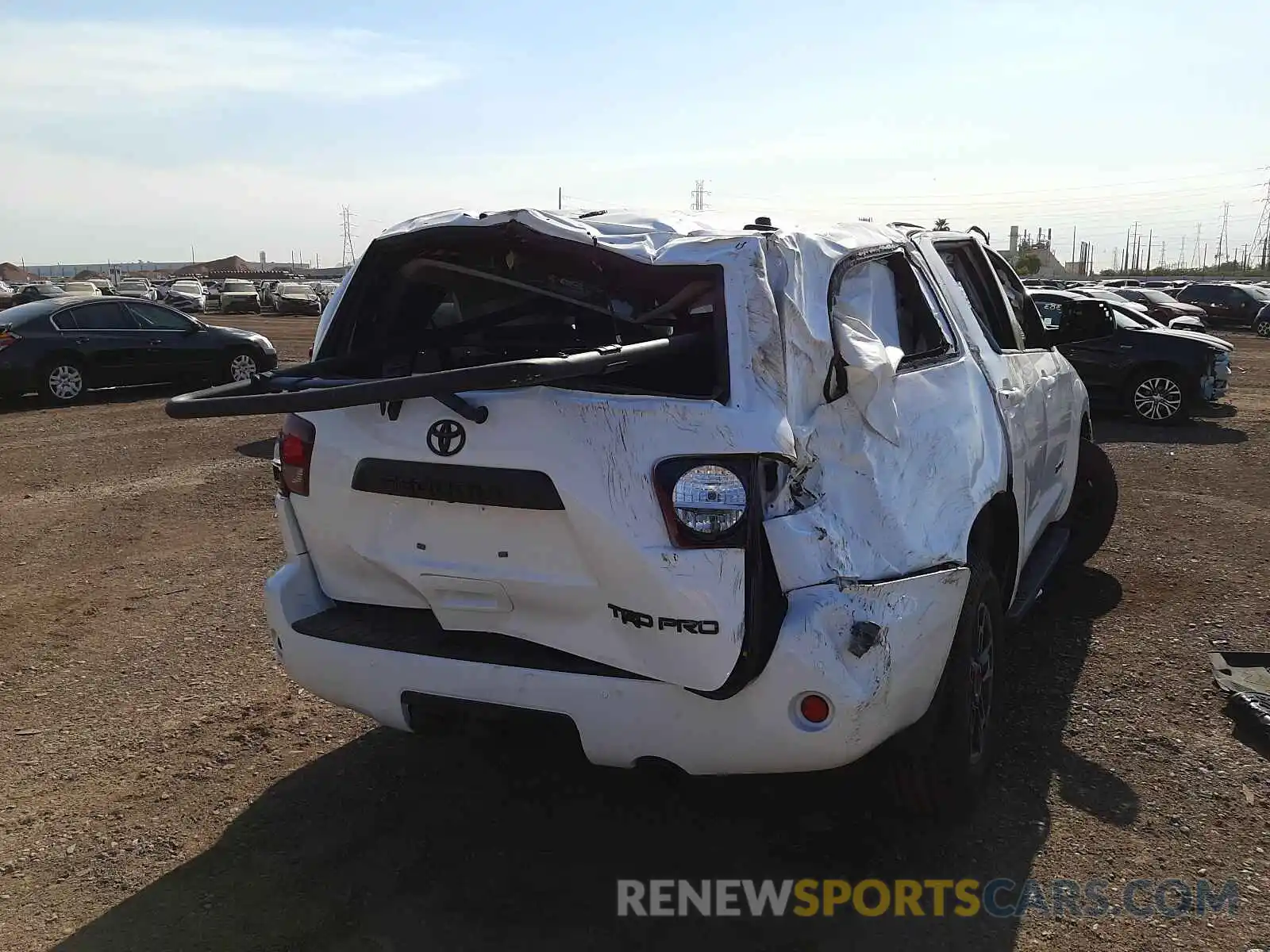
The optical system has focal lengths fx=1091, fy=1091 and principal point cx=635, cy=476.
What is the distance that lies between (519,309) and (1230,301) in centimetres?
3490

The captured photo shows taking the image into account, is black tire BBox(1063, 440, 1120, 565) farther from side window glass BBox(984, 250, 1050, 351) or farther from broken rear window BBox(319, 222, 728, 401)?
broken rear window BBox(319, 222, 728, 401)

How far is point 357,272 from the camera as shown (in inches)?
146

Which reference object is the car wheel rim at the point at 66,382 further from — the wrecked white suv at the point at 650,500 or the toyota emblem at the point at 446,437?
the toyota emblem at the point at 446,437

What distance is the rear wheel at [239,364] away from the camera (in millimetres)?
15562

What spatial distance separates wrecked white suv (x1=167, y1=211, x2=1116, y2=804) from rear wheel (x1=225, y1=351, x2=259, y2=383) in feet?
41.6

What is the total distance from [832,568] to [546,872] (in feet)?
4.40

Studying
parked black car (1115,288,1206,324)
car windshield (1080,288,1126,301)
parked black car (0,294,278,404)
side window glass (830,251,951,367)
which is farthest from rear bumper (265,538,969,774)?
parked black car (1115,288,1206,324)

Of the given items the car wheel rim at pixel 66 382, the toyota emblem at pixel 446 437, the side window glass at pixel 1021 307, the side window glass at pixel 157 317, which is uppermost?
the side window glass at pixel 1021 307

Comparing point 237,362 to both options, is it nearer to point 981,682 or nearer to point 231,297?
point 981,682

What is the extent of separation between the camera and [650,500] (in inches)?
113

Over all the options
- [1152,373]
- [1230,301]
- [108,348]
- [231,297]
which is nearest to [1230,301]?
[1230,301]

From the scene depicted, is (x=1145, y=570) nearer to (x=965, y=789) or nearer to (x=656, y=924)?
(x=965, y=789)

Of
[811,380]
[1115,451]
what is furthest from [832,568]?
[1115,451]

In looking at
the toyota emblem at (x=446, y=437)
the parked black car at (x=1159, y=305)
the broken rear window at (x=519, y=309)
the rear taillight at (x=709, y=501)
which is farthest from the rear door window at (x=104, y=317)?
the parked black car at (x=1159, y=305)
